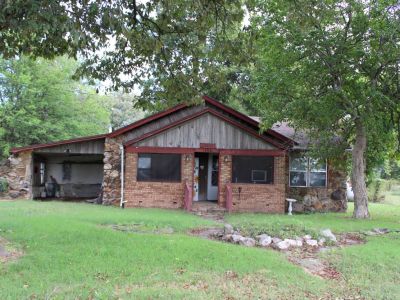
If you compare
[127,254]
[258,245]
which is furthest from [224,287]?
[258,245]

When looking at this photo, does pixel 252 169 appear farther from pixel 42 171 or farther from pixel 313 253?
pixel 42 171

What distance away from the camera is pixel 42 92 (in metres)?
27.2

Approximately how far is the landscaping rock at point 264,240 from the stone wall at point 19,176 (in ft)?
46.9

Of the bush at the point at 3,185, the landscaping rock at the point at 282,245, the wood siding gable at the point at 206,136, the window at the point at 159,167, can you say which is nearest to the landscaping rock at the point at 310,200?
the wood siding gable at the point at 206,136

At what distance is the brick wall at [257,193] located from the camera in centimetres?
1802

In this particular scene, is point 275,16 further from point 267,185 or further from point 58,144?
point 58,144

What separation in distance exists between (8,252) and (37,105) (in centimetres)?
2014

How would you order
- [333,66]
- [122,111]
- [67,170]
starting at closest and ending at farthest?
1. [333,66]
2. [67,170]
3. [122,111]

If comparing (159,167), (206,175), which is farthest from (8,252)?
(206,175)

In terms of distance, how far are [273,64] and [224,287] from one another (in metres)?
10.7

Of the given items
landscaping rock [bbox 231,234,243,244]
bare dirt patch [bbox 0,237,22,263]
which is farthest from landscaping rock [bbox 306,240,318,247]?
bare dirt patch [bbox 0,237,22,263]

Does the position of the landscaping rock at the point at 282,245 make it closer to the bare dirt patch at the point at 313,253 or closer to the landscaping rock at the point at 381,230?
the bare dirt patch at the point at 313,253

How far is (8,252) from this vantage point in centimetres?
832

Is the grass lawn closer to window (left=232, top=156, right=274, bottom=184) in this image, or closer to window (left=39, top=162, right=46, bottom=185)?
window (left=232, top=156, right=274, bottom=184)
